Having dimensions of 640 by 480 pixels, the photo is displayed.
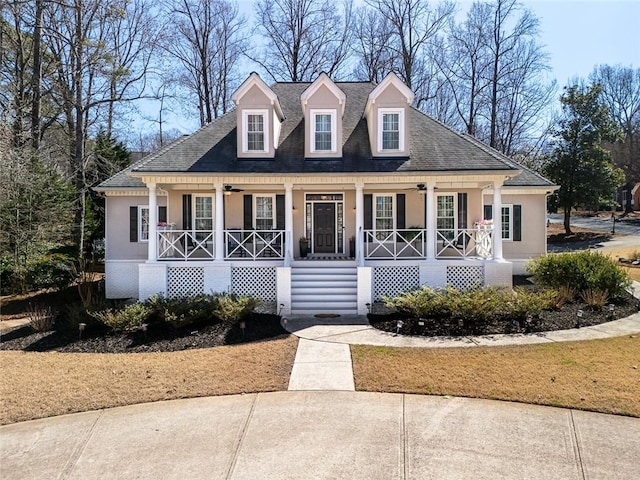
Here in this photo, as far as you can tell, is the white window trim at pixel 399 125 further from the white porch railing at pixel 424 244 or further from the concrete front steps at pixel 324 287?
the concrete front steps at pixel 324 287

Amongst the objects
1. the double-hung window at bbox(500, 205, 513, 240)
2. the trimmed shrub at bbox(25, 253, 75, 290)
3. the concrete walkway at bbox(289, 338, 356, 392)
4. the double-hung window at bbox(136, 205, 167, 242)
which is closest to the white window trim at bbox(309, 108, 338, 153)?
the double-hung window at bbox(136, 205, 167, 242)

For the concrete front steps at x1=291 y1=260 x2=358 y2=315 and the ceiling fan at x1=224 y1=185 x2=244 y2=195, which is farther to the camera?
the ceiling fan at x1=224 y1=185 x2=244 y2=195

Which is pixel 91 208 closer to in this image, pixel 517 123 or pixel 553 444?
pixel 553 444

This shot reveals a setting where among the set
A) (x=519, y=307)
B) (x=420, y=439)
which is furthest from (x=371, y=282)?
(x=420, y=439)

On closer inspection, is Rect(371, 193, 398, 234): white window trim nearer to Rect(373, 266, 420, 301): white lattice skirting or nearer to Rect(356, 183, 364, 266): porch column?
Rect(356, 183, 364, 266): porch column

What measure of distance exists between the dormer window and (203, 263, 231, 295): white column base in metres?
5.06

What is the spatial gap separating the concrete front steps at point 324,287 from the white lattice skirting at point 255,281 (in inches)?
31.9

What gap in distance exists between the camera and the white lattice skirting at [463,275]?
12.8m

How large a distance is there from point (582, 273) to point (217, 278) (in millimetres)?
11173

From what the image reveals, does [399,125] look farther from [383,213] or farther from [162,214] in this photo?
[162,214]

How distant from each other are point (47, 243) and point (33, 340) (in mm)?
9299

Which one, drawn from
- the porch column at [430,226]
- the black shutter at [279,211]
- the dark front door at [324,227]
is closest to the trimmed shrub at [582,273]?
the porch column at [430,226]

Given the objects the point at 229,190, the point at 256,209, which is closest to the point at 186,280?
the point at 229,190

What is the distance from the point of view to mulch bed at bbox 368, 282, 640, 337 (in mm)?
9531
